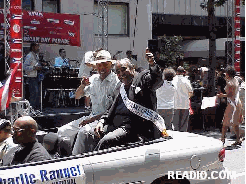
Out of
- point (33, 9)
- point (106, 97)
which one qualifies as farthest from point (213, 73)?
point (106, 97)

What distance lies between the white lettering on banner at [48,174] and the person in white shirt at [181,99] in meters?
6.15

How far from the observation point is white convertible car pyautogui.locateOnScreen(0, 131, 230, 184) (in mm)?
3816

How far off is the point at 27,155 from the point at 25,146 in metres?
0.09

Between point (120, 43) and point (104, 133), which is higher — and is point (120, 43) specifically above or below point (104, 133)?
above

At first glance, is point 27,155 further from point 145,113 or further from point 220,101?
point 220,101

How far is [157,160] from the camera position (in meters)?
4.41

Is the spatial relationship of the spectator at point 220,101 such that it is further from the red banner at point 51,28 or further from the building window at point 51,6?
the building window at point 51,6

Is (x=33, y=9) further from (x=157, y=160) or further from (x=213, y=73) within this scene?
(x=157, y=160)

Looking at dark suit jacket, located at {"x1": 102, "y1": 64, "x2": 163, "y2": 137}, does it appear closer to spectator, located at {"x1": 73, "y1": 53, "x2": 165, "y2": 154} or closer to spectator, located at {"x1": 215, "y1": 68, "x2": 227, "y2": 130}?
spectator, located at {"x1": 73, "y1": 53, "x2": 165, "y2": 154}

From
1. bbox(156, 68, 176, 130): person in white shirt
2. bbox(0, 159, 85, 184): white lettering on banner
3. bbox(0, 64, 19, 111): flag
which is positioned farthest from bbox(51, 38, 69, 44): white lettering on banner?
bbox(0, 159, 85, 184): white lettering on banner

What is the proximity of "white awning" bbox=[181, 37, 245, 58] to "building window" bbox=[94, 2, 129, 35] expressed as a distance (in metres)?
5.89

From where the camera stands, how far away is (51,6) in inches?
693

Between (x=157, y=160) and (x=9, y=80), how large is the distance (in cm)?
190

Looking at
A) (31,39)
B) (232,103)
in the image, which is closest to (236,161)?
(232,103)
